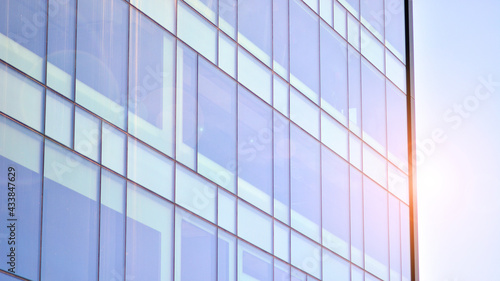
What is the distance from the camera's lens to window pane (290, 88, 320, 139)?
67.3ft

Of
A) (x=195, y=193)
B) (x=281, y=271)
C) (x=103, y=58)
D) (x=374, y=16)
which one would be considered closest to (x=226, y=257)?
(x=195, y=193)

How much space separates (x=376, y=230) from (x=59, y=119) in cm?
1426

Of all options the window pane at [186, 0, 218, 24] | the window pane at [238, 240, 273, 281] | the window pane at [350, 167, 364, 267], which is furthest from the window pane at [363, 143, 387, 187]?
the window pane at [186, 0, 218, 24]

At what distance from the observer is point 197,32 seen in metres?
17.0

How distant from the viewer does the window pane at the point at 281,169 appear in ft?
63.2

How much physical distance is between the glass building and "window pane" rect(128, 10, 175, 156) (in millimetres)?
38

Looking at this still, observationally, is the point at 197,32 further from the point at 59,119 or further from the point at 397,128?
the point at 397,128

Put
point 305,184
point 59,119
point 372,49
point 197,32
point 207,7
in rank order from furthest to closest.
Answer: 1. point 372,49
2. point 305,184
3. point 207,7
4. point 197,32
5. point 59,119

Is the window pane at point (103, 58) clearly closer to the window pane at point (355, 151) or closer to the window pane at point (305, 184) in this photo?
the window pane at point (305, 184)

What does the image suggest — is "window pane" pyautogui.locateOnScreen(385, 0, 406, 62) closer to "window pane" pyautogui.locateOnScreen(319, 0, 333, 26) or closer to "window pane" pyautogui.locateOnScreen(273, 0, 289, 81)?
"window pane" pyautogui.locateOnScreen(319, 0, 333, 26)

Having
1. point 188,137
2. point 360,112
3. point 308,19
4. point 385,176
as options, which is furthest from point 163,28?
point 385,176

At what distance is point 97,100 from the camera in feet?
46.5

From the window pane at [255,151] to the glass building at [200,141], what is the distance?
5 cm

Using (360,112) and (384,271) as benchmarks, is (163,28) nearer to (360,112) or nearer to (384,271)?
(360,112)
